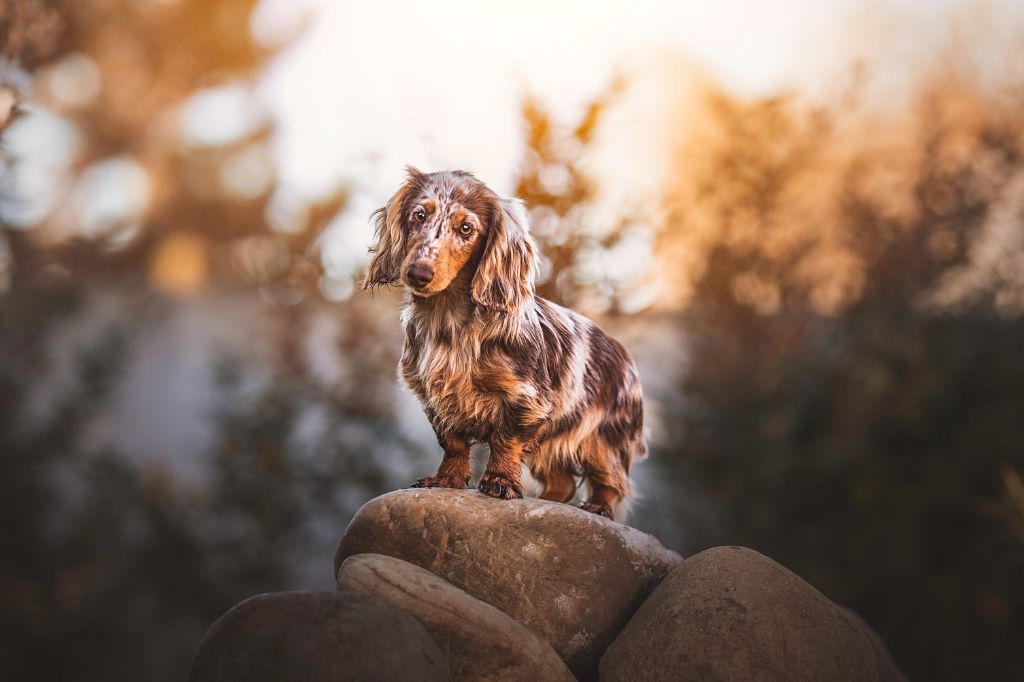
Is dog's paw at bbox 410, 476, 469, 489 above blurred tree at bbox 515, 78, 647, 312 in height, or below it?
below

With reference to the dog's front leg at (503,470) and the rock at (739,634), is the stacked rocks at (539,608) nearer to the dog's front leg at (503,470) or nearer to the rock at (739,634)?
the rock at (739,634)

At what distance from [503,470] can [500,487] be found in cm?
8

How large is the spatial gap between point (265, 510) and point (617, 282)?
4796 millimetres

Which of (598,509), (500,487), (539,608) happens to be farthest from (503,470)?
(598,509)

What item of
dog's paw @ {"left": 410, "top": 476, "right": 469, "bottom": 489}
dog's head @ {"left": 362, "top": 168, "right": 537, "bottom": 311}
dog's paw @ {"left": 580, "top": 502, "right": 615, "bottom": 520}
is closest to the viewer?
dog's head @ {"left": 362, "top": 168, "right": 537, "bottom": 311}

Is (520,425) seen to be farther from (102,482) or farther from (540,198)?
(102,482)

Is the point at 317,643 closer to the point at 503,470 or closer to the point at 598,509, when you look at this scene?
the point at 503,470

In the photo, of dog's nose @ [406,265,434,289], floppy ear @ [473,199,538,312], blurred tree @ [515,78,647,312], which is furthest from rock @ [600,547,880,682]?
blurred tree @ [515,78,647,312]

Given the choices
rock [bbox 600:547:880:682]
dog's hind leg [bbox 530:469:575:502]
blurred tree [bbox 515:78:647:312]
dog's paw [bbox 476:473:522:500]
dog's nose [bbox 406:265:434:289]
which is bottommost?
rock [bbox 600:547:880:682]

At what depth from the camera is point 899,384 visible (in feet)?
31.9

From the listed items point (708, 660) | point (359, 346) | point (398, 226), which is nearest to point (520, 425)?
point (398, 226)

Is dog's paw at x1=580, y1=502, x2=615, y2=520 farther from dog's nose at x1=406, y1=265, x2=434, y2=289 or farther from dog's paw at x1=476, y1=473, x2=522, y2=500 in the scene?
dog's nose at x1=406, y1=265, x2=434, y2=289

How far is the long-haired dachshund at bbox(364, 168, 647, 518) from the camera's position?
11.9ft

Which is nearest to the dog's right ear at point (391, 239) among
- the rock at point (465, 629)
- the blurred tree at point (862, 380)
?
the rock at point (465, 629)
